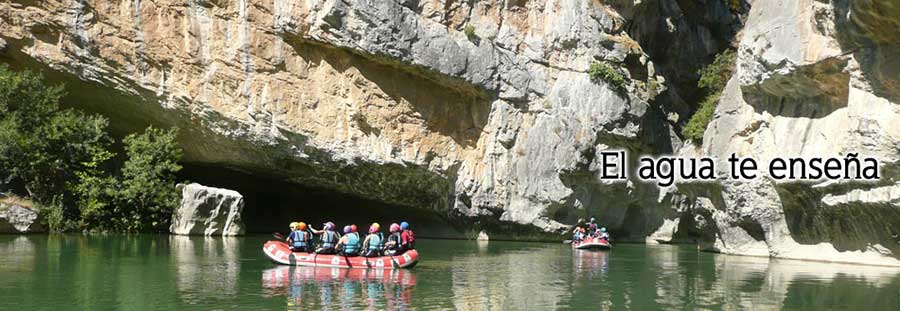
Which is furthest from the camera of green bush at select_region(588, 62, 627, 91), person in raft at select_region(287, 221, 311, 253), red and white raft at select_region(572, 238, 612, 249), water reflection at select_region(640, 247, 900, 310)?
green bush at select_region(588, 62, 627, 91)

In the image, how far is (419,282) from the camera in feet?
68.8

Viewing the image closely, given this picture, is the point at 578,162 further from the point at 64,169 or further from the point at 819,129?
the point at 64,169

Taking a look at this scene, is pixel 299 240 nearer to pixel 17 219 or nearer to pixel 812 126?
pixel 17 219

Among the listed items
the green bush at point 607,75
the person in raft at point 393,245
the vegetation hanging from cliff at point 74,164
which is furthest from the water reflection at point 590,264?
the vegetation hanging from cliff at point 74,164

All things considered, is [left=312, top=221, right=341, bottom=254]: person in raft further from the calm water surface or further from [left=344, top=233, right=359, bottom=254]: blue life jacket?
the calm water surface

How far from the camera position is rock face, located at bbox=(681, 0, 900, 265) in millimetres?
25406

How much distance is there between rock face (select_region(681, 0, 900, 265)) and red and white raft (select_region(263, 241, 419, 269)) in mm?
13941

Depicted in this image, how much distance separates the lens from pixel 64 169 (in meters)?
36.0

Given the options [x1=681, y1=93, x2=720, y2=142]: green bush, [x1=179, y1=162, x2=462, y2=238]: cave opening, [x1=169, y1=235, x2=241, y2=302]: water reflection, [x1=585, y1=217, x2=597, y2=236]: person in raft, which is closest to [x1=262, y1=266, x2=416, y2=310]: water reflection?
[x1=169, y1=235, x2=241, y2=302]: water reflection

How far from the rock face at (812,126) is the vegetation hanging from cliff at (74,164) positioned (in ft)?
74.5

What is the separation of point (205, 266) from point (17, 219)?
1462 cm

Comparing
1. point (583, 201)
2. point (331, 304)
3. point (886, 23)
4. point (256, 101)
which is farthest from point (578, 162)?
point (331, 304)

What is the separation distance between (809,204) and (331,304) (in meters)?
19.2

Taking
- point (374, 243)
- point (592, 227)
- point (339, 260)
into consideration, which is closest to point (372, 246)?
point (374, 243)
